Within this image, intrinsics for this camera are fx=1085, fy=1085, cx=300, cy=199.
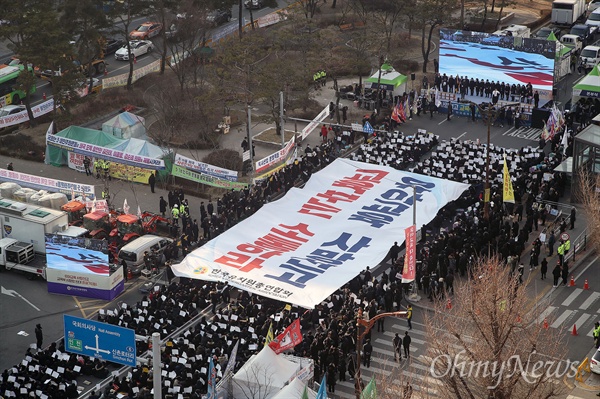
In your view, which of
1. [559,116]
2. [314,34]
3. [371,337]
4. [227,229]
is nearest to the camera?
[371,337]

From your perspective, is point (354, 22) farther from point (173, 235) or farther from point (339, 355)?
point (339, 355)

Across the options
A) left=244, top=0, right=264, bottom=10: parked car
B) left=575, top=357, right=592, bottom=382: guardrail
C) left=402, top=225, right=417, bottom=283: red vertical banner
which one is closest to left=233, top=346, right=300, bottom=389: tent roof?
left=402, top=225, right=417, bottom=283: red vertical banner

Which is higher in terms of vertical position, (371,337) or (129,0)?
(129,0)

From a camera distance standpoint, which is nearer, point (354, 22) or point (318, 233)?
point (318, 233)

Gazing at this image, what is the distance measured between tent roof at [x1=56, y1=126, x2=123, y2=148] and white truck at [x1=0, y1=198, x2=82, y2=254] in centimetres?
1047

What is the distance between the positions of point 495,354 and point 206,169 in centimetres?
2610

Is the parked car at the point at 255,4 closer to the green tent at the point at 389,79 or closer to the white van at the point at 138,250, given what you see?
the green tent at the point at 389,79

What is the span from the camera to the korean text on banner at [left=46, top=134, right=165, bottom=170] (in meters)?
56.9

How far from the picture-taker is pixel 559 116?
2293 inches

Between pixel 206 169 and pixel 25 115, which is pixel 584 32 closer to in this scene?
pixel 206 169

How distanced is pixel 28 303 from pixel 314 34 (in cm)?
2933

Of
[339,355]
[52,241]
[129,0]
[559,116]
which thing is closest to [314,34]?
[129,0]

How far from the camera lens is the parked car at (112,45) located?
7931 centimetres

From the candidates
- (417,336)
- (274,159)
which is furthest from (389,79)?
(417,336)
